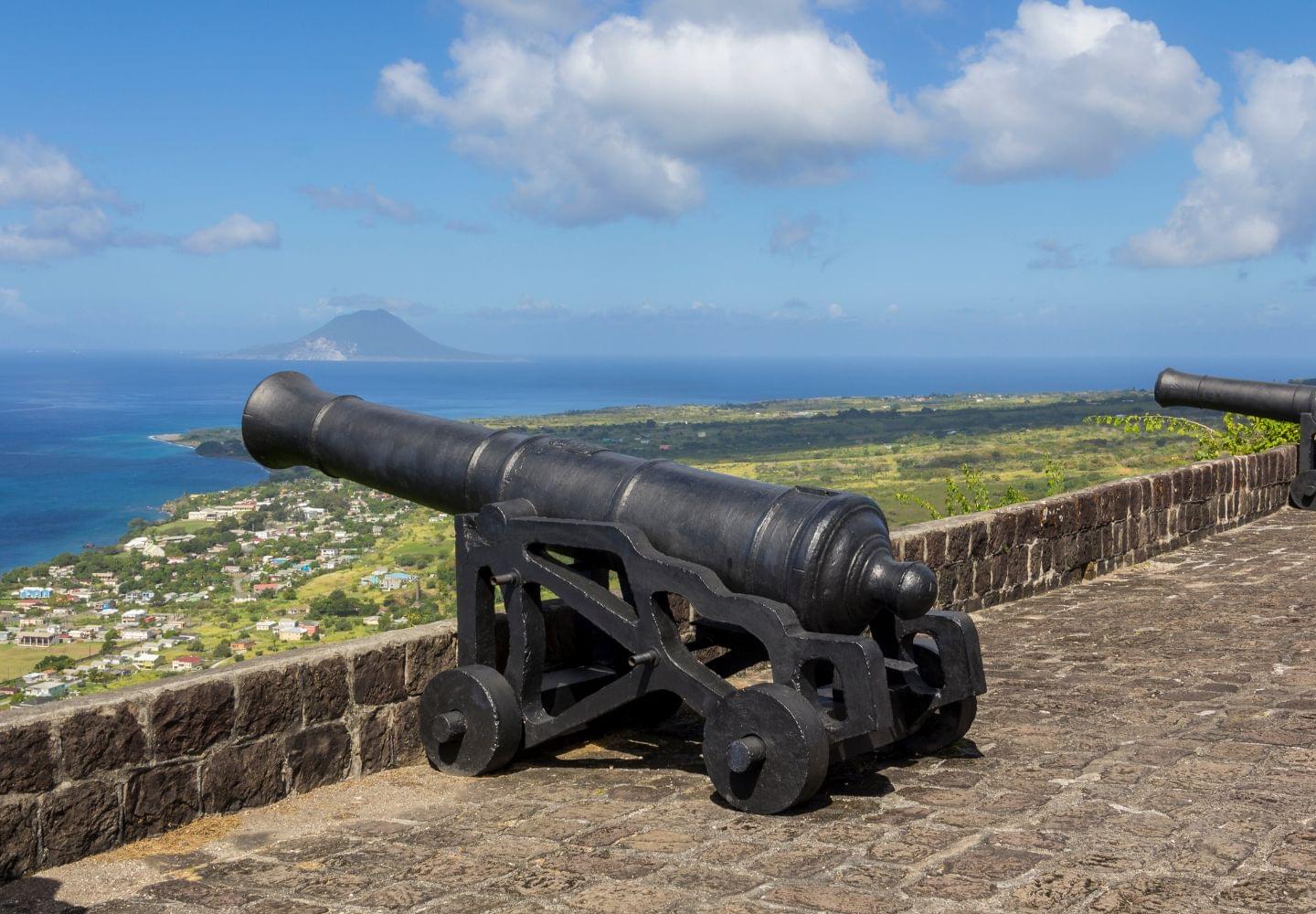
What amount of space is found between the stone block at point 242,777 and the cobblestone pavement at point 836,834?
53mm

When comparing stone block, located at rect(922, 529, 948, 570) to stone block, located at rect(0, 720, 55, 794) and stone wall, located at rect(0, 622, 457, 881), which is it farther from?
stone block, located at rect(0, 720, 55, 794)

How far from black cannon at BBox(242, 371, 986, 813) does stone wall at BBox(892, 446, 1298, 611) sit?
2.92 metres

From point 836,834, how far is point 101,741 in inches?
87.1

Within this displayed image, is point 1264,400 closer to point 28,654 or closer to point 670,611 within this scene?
point 670,611

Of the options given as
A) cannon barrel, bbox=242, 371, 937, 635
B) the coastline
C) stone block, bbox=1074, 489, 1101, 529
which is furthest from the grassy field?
the coastline

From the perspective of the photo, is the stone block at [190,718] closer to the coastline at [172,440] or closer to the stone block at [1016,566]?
the stone block at [1016,566]

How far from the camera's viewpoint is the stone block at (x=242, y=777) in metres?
4.35

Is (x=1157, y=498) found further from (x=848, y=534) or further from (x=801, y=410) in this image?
(x=801, y=410)

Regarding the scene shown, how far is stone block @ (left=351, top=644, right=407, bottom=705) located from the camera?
4.80m

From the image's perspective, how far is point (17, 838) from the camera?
382cm

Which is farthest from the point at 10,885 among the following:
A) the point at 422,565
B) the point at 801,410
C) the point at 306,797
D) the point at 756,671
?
the point at 801,410

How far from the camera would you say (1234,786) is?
14.0 feet

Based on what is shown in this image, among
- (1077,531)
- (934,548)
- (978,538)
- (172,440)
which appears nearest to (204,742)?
(934,548)

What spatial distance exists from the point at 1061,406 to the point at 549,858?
4572 cm
